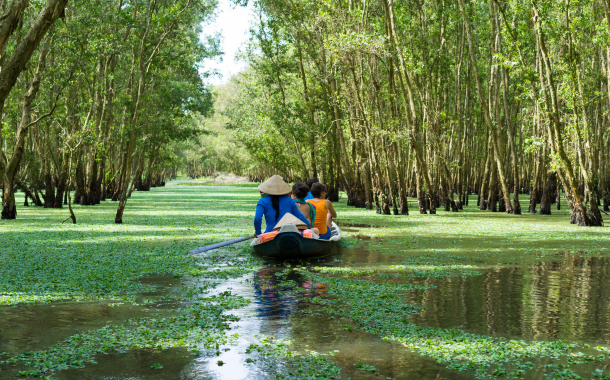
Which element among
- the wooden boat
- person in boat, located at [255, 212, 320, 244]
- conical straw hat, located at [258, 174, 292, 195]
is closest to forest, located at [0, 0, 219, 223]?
conical straw hat, located at [258, 174, 292, 195]

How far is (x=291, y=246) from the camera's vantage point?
10805mm

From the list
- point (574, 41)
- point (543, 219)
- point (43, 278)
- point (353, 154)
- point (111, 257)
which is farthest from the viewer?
point (353, 154)

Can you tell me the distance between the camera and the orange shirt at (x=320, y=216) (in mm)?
12375

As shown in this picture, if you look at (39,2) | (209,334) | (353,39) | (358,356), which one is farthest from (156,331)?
(353,39)

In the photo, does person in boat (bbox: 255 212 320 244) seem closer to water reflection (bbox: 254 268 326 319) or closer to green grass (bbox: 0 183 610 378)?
green grass (bbox: 0 183 610 378)

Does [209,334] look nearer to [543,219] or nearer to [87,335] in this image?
[87,335]

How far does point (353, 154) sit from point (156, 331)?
980 inches

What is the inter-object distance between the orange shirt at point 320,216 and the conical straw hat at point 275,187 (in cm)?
146

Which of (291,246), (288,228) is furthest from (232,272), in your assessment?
(291,246)

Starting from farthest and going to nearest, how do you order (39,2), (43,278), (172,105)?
(172,105) < (39,2) < (43,278)

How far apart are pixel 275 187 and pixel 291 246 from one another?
112 centimetres

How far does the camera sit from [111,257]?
11031 millimetres

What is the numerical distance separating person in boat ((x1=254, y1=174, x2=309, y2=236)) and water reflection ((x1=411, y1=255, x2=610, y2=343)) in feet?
11.5

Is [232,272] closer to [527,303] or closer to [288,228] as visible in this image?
[288,228]
